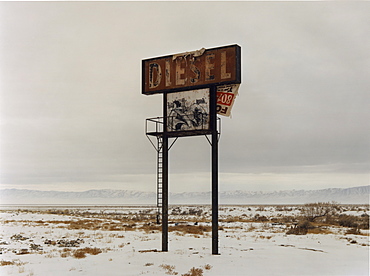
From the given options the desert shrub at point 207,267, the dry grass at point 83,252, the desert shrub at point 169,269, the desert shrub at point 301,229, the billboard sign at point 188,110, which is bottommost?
the desert shrub at point 301,229

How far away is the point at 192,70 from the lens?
2172cm

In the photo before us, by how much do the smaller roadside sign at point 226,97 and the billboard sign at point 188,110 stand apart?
606 mm

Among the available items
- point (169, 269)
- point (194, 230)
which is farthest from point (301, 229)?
point (169, 269)

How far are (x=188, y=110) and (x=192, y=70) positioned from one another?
2003mm

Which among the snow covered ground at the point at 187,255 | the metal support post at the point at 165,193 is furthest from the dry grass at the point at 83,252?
the metal support post at the point at 165,193

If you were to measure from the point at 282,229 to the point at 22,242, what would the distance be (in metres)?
20.3

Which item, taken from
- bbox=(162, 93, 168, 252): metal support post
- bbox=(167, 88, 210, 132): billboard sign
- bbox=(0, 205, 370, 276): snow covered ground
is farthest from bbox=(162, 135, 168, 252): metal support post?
bbox=(167, 88, 210, 132): billboard sign

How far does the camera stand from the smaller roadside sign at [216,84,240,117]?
Answer: 2111 cm

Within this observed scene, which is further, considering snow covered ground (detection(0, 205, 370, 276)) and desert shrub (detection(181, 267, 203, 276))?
snow covered ground (detection(0, 205, 370, 276))

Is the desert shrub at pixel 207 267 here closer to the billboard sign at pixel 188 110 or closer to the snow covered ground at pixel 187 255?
the snow covered ground at pixel 187 255

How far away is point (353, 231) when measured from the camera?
108ft

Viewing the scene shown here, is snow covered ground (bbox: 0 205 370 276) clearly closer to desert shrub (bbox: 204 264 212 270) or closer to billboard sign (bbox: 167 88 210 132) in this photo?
desert shrub (bbox: 204 264 212 270)

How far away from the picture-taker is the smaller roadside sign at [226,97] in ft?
69.3

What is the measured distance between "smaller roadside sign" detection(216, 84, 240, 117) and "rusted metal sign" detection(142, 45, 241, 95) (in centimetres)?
52
